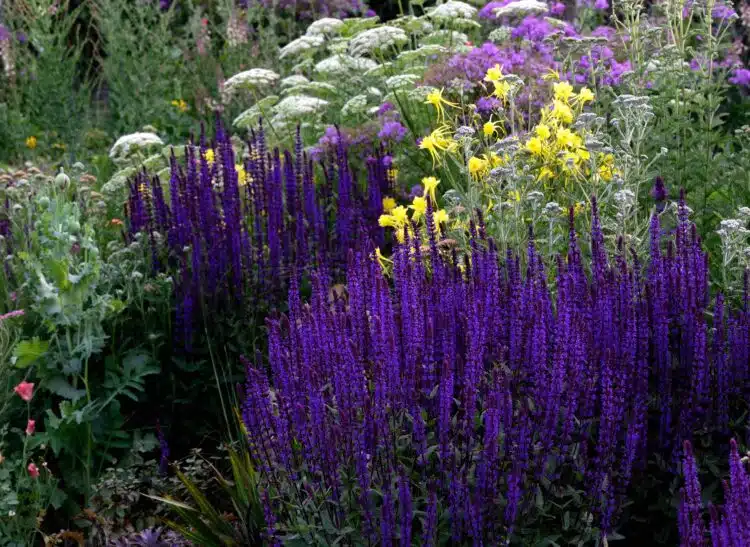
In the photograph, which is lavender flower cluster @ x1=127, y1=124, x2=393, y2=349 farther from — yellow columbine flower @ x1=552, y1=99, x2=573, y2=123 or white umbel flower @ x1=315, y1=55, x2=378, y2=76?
white umbel flower @ x1=315, y1=55, x2=378, y2=76

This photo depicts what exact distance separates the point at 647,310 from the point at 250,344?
6.06 ft

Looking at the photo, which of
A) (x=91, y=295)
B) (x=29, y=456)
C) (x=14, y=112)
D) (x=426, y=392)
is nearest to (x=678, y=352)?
(x=426, y=392)

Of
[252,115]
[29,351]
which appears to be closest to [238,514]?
[29,351]

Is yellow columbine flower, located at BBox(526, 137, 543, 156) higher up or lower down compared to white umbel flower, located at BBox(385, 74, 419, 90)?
lower down

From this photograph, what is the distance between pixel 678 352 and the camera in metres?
3.04

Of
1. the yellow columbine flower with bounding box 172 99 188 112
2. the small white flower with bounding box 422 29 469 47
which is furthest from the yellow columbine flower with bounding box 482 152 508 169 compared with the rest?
the yellow columbine flower with bounding box 172 99 188 112

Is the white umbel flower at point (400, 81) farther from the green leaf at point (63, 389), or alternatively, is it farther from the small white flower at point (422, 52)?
the green leaf at point (63, 389)

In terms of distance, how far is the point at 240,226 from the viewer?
14.8 ft

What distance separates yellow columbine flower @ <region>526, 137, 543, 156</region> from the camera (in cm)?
380

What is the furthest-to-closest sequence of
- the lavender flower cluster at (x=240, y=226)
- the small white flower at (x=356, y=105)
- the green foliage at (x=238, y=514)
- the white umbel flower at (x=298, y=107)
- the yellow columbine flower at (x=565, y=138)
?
1. the white umbel flower at (x=298, y=107)
2. the small white flower at (x=356, y=105)
3. the lavender flower cluster at (x=240, y=226)
4. the yellow columbine flower at (x=565, y=138)
5. the green foliage at (x=238, y=514)

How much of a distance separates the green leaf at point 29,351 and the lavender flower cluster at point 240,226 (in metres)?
0.57

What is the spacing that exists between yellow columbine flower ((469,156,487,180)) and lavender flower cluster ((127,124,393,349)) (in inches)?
25.1

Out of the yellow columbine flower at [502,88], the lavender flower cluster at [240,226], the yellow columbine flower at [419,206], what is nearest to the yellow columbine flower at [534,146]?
the yellow columbine flower at [502,88]

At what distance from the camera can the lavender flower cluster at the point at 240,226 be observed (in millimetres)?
4355
